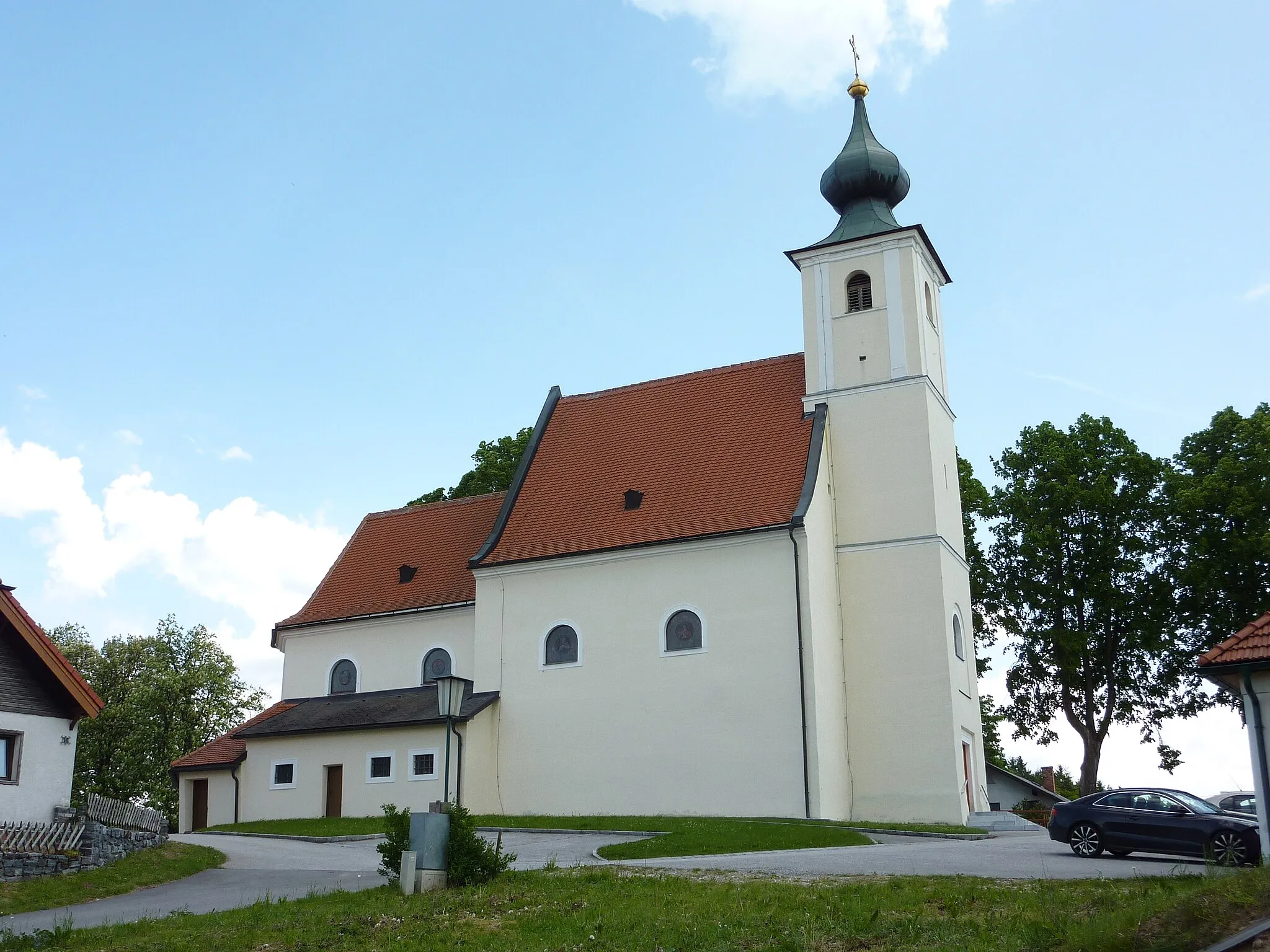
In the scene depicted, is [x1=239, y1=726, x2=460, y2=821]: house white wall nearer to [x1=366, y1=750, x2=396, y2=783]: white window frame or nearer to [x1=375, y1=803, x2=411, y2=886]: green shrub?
[x1=366, y1=750, x2=396, y2=783]: white window frame

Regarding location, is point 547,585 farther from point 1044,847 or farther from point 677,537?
point 1044,847

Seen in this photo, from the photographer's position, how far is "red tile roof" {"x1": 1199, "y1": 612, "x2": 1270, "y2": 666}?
14977 mm

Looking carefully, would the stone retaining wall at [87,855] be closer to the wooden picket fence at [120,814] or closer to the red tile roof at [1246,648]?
the wooden picket fence at [120,814]

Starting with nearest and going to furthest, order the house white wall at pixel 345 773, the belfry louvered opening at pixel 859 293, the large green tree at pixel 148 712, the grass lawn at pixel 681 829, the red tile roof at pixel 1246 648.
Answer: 1. the red tile roof at pixel 1246 648
2. the grass lawn at pixel 681 829
3. the house white wall at pixel 345 773
4. the belfry louvered opening at pixel 859 293
5. the large green tree at pixel 148 712

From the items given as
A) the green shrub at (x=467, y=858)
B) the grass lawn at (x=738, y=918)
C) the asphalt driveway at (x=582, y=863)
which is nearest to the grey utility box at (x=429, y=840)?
the green shrub at (x=467, y=858)

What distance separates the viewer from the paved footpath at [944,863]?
48.1 ft

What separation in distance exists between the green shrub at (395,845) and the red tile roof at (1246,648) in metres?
9.49

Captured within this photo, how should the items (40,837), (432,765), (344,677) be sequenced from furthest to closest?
(344,677) → (432,765) → (40,837)

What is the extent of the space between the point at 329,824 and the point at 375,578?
9.20 metres

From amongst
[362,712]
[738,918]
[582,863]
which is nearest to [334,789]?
[362,712]

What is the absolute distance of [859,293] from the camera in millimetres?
31594

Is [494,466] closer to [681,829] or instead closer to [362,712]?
[362,712]

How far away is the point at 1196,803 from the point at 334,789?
19888mm

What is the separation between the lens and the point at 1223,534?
32.7 metres
